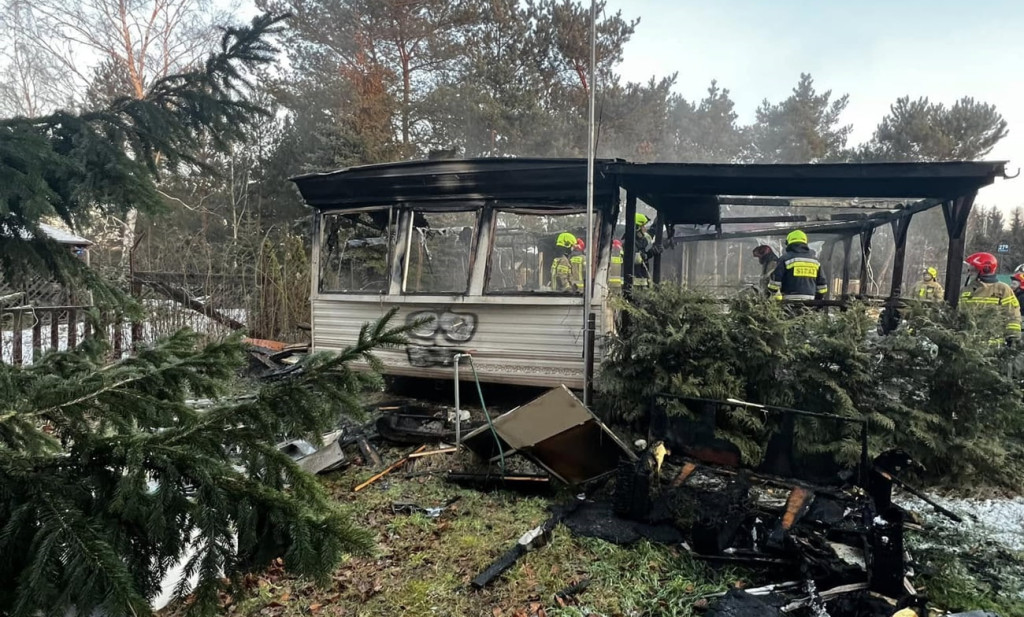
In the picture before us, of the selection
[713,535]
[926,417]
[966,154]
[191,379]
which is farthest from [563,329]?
[966,154]

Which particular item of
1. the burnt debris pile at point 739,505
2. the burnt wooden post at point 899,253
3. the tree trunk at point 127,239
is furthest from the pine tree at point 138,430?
the tree trunk at point 127,239

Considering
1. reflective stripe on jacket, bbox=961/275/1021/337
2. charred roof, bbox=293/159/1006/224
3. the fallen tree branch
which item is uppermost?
charred roof, bbox=293/159/1006/224

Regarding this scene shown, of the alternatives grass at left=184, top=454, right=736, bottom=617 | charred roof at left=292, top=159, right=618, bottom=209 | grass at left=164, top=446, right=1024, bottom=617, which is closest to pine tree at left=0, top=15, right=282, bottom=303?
grass at left=164, top=446, right=1024, bottom=617

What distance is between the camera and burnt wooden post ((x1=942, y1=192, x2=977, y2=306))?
4.86 metres

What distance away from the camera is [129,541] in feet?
4.16

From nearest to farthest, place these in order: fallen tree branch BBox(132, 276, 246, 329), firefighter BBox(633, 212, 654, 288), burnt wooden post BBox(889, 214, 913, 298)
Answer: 1. firefighter BBox(633, 212, 654, 288)
2. burnt wooden post BBox(889, 214, 913, 298)
3. fallen tree branch BBox(132, 276, 246, 329)

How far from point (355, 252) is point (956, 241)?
20.7 feet

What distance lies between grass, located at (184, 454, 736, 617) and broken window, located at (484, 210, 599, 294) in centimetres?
265

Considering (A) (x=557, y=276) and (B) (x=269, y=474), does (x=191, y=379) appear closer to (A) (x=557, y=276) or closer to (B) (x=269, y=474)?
(B) (x=269, y=474)

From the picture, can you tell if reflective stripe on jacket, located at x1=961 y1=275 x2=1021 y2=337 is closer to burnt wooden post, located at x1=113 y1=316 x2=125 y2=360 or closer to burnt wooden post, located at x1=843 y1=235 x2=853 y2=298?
burnt wooden post, located at x1=843 y1=235 x2=853 y2=298

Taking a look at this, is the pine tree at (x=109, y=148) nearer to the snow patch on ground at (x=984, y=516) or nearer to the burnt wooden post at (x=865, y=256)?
the snow patch on ground at (x=984, y=516)

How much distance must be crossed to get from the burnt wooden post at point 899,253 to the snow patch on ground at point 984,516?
347 centimetres

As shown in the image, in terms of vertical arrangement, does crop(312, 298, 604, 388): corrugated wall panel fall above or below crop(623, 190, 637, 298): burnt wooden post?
below

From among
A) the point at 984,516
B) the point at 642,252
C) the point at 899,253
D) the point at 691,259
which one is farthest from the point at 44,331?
the point at 899,253
